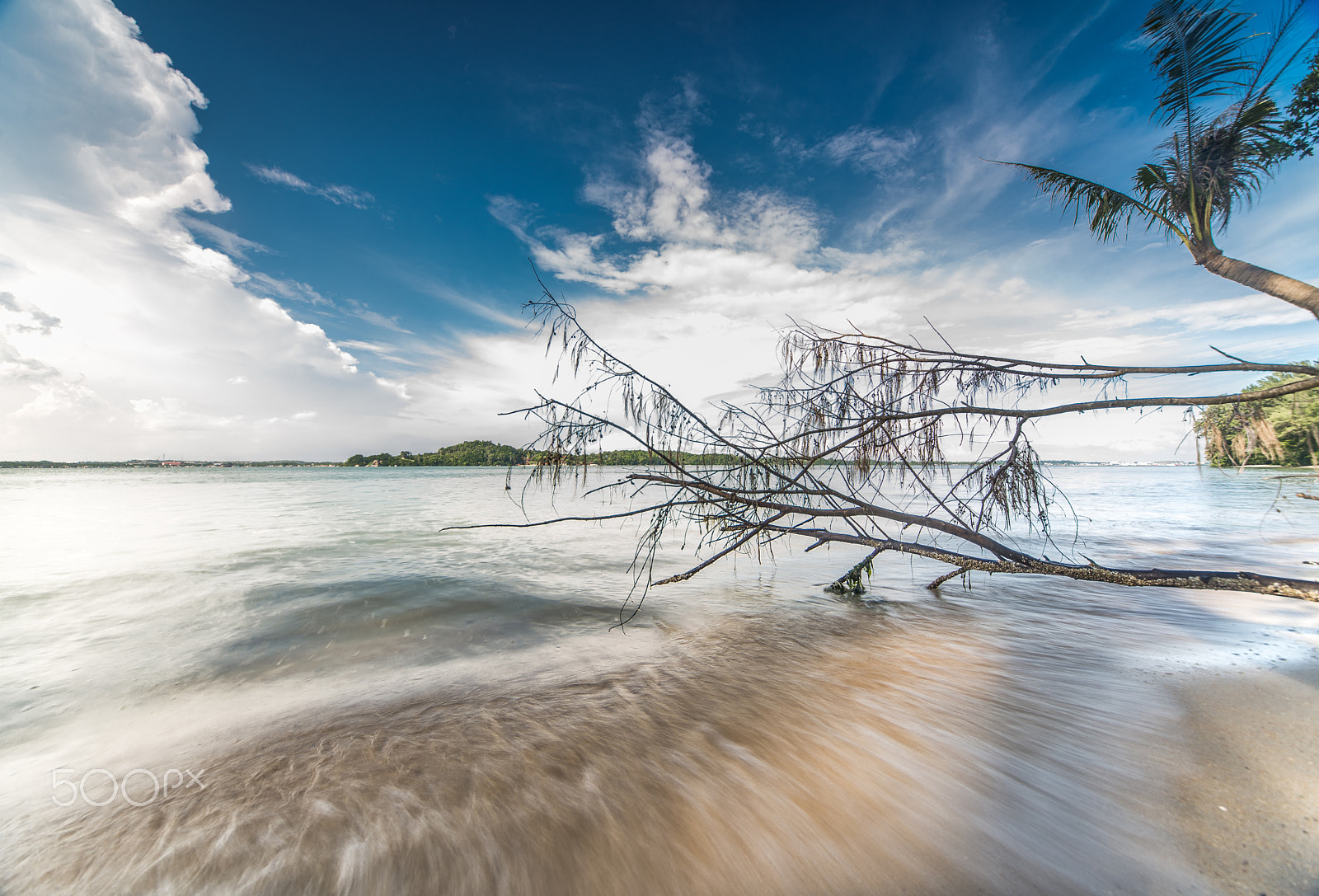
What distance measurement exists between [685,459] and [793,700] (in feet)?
7.08

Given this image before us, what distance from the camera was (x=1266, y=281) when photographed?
3303 millimetres

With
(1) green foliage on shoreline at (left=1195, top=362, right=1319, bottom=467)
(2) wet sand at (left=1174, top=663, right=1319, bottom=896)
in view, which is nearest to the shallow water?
(2) wet sand at (left=1174, top=663, right=1319, bottom=896)

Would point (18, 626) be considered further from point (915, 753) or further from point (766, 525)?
point (915, 753)

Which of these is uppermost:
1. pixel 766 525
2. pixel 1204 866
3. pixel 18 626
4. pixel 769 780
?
pixel 766 525

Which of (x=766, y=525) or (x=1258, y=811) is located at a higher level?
(x=766, y=525)

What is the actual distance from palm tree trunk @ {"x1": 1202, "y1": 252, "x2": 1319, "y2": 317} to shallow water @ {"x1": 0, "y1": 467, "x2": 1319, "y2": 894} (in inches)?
54.2

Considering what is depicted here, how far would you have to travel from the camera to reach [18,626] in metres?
5.81

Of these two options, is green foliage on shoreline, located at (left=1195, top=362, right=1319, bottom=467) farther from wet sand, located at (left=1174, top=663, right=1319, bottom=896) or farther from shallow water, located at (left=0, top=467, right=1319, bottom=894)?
wet sand, located at (left=1174, top=663, right=1319, bottom=896)

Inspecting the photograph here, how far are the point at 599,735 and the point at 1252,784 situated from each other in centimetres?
364

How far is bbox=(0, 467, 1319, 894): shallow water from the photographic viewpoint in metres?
2.09

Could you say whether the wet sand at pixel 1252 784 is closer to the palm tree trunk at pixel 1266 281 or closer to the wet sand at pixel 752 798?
the wet sand at pixel 752 798

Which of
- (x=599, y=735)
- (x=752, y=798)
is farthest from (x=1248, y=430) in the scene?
(x=599, y=735)

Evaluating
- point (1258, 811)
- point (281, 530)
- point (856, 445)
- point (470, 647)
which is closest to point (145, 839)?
point (470, 647)

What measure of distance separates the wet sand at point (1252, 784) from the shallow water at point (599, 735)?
0.44 feet
